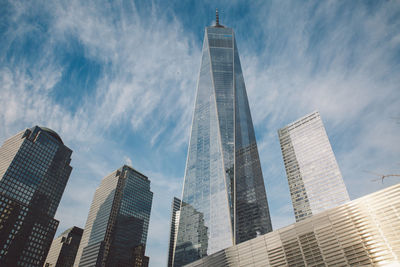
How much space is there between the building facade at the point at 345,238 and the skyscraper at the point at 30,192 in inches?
5205

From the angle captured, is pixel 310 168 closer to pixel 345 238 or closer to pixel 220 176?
pixel 220 176

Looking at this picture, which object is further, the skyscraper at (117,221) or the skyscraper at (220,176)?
the skyscraper at (117,221)

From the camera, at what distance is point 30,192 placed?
459 feet

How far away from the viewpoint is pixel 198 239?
10356cm

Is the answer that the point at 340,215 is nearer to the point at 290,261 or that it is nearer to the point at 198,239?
the point at 290,261

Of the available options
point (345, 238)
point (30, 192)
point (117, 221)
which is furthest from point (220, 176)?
point (30, 192)

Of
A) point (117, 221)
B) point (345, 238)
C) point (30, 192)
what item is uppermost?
point (30, 192)

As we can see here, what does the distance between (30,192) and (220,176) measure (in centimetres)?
10712

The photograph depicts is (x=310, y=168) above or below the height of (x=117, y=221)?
above

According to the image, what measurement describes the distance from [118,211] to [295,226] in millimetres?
151479

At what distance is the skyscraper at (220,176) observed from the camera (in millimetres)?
98562

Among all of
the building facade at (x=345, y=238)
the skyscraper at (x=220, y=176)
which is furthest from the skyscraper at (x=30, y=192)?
the building facade at (x=345, y=238)

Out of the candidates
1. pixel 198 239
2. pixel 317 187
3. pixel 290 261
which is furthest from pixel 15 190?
pixel 317 187

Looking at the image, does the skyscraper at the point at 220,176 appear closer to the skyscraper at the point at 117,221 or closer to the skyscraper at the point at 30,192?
the skyscraper at the point at 117,221
